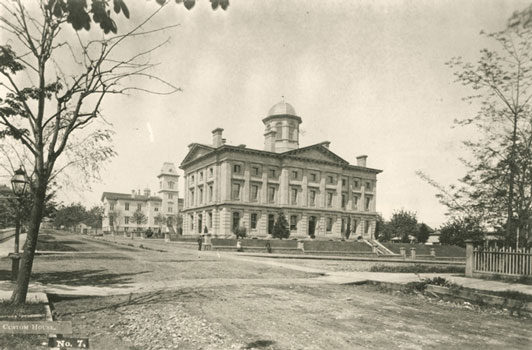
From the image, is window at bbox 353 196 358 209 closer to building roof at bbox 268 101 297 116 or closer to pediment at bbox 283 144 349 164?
pediment at bbox 283 144 349 164

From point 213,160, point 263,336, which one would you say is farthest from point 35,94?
point 213,160

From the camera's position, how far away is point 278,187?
185 ft

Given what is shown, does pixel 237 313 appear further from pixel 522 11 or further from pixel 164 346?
pixel 522 11

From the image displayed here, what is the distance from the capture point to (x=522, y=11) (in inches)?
337

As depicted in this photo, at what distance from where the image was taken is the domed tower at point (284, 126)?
2448 inches

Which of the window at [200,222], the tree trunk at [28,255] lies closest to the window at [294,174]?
the window at [200,222]

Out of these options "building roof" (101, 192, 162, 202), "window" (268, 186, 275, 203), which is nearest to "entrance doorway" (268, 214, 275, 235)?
"window" (268, 186, 275, 203)

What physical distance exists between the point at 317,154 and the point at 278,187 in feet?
25.7

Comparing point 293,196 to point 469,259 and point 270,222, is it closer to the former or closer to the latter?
point 270,222

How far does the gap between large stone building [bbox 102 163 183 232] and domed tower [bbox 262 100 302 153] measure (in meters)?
51.7

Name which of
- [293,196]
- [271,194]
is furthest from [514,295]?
[293,196]

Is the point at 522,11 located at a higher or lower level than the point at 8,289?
higher

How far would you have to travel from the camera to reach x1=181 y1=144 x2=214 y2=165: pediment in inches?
2265

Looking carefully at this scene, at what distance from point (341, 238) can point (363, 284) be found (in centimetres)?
4726
